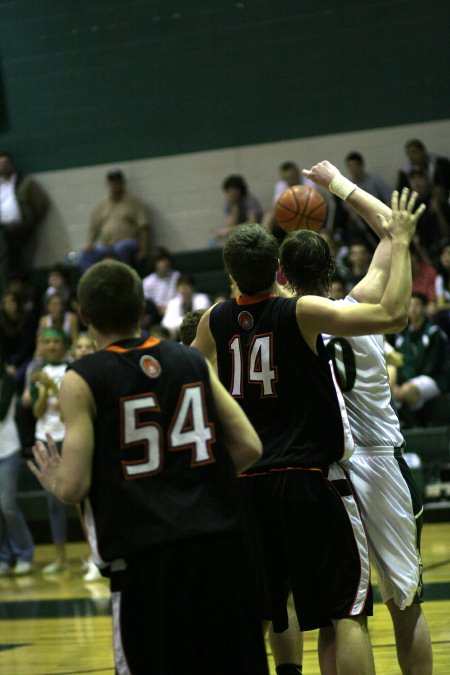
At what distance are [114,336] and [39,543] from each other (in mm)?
8715

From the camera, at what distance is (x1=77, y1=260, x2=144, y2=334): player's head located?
118 inches

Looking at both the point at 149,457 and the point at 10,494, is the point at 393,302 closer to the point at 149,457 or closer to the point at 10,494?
the point at 149,457

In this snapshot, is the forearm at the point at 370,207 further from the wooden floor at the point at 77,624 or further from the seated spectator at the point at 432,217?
the seated spectator at the point at 432,217

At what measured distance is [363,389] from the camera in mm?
4125

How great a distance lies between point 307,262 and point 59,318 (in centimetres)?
869

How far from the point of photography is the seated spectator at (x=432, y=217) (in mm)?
12320

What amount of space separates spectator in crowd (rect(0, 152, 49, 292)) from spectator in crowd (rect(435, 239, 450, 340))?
6197mm

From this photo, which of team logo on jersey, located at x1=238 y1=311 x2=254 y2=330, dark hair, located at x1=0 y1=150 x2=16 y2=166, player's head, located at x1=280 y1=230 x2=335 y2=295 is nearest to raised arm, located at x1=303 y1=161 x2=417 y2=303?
player's head, located at x1=280 y1=230 x2=335 y2=295

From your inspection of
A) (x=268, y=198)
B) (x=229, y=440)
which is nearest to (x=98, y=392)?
(x=229, y=440)

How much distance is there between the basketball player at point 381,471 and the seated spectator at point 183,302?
8.21 meters

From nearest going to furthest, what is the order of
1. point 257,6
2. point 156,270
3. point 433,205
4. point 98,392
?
1. point 98,392
2. point 433,205
3. point 156,270
4. point 257,6

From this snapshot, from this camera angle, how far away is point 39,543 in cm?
1137

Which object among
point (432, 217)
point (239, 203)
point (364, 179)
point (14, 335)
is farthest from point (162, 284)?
point (432, 217)

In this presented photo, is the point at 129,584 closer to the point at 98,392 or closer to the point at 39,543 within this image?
the point at 98,392
